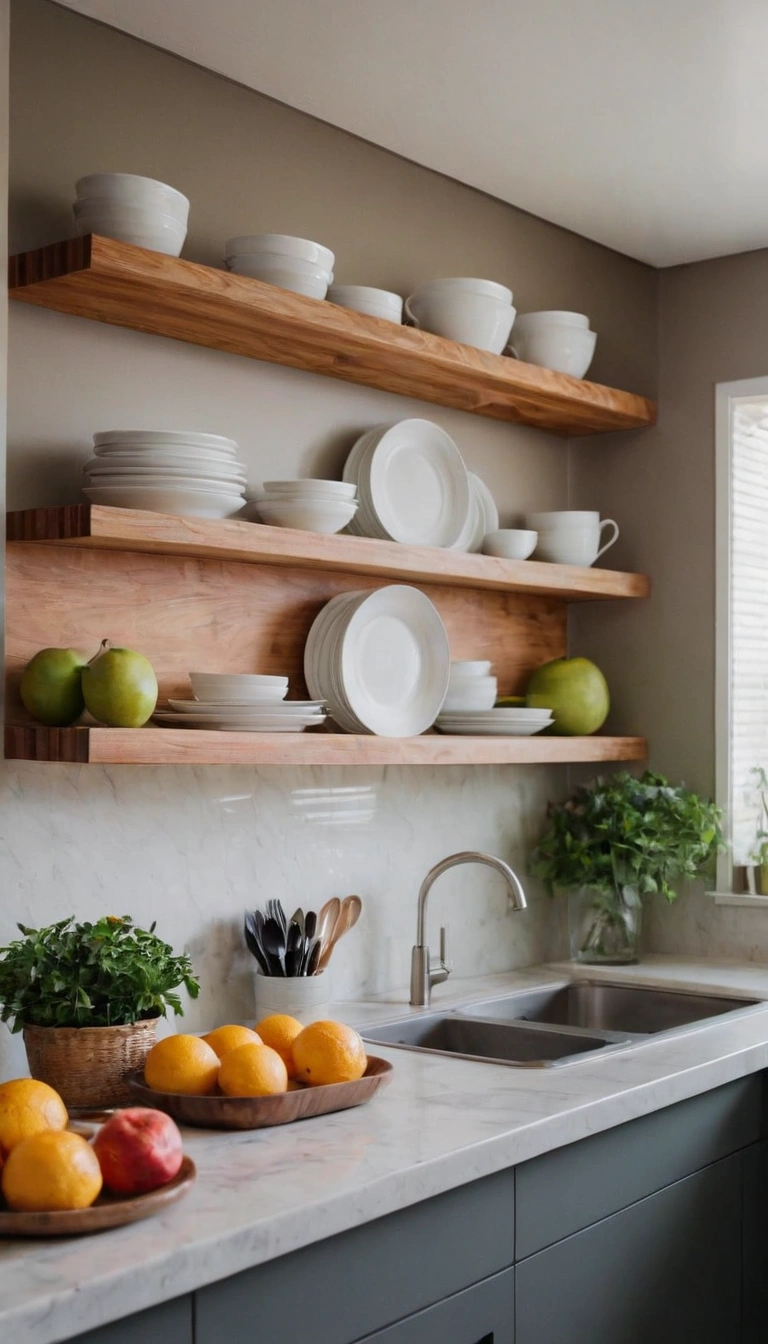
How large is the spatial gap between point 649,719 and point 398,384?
1.09m

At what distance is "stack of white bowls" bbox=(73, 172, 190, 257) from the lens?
215 cm

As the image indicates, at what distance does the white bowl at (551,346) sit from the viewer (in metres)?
3.06

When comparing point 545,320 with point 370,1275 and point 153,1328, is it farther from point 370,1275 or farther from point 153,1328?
point 153,1328

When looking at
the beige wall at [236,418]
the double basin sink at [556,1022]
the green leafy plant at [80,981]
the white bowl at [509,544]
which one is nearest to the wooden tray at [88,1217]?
the green leafy plant at [80,981]

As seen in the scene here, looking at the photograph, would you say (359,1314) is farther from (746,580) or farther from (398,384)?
(746,580)

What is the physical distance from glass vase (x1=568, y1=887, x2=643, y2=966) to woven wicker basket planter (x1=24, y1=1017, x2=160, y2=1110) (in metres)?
1.50

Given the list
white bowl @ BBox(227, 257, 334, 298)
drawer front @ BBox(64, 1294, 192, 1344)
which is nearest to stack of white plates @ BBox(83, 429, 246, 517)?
white bowl @ BBox(227, 257, 334, 298)

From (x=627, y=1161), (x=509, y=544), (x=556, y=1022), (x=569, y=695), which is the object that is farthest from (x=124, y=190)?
(x=556, y=1022)

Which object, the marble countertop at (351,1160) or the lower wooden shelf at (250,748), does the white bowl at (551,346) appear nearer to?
the lower wooden shelf at (250,748)

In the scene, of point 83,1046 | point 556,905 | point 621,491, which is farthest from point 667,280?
point 83,1046

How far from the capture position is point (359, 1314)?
5.50 ft

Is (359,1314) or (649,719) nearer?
(359,1314)

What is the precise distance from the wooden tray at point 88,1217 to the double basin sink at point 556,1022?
86 centimetres

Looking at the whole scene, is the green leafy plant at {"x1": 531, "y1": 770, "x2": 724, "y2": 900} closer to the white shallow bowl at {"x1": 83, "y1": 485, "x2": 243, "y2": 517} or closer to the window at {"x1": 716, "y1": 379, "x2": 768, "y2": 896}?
the window at {"x1": 716, "y1": 379, "x2": 768, "y2": 896}
